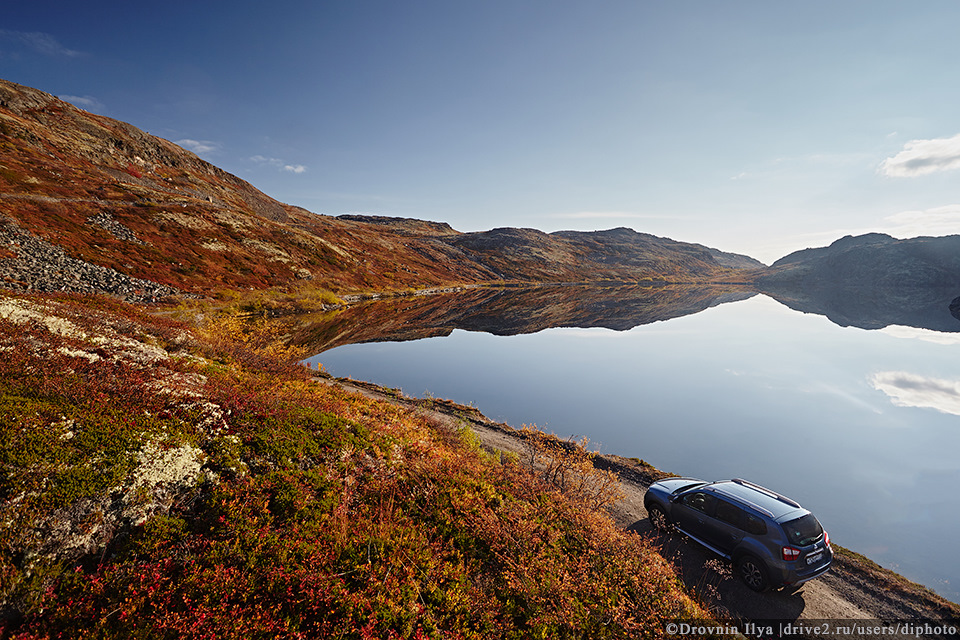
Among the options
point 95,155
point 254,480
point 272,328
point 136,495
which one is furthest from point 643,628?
point 95,155

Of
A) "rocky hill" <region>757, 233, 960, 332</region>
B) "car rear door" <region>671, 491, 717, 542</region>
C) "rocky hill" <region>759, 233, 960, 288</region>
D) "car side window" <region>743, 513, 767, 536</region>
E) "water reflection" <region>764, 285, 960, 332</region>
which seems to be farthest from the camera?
"rocky hill" <region>759, 233, 960, 288</region>

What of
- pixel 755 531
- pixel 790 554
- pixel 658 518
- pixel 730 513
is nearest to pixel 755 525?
pixel 755 531

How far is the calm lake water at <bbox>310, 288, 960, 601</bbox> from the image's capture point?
52.4 feet

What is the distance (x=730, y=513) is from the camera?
10.0 meters

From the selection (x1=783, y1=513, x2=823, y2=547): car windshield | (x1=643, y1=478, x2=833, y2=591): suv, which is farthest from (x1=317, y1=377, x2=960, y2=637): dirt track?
(x1=783, y1=513, x2=823, y2=547): car windshield

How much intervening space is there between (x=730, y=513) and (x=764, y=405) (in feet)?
74.0

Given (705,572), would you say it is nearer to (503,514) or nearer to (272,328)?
(503,514)

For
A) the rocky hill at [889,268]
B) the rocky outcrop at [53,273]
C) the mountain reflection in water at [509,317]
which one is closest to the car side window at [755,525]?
the mountain reflection in water at [509,317]

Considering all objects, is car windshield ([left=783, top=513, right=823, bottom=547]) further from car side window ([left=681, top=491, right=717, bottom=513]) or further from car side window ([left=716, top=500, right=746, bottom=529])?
car side window ([left=681, top=491, right=717, bottom=513])

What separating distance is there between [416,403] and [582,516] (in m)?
15.2

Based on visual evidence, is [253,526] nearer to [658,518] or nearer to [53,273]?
[658,518]

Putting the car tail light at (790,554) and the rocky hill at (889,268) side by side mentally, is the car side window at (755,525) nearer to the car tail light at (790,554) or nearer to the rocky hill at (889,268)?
the car tail light at (790,554)

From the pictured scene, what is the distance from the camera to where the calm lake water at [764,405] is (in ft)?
52.4

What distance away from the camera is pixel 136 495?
18.6 ft
